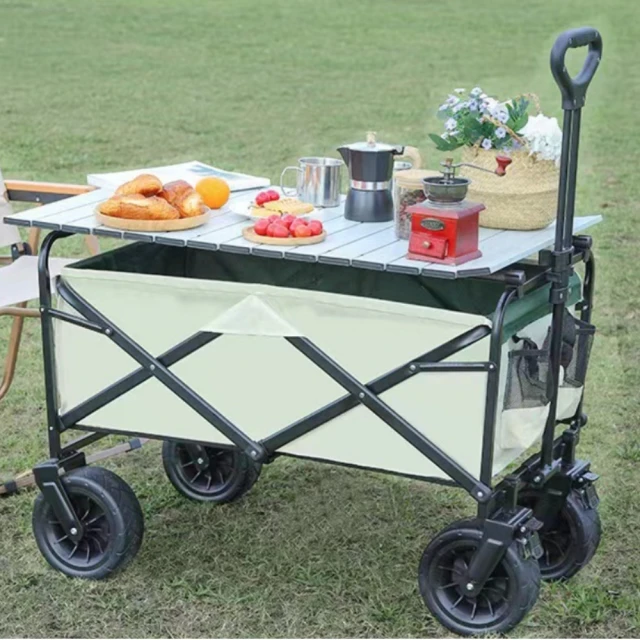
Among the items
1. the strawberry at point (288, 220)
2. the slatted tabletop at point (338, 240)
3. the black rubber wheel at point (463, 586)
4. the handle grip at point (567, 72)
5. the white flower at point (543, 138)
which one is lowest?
the black rubber wheel at point (463, 586)

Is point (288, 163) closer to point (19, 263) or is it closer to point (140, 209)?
point (19, 263)

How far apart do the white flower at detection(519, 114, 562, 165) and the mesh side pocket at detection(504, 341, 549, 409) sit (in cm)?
43

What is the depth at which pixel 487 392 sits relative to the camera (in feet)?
9.20

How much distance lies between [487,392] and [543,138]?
606 millimetres

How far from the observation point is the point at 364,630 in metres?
→ 3.09

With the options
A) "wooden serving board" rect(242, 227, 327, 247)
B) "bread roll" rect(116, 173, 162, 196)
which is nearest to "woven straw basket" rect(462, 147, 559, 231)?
"wooden serving board" rect(242, 227, 327, 247)

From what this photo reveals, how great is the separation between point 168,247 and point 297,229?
26.3 inches

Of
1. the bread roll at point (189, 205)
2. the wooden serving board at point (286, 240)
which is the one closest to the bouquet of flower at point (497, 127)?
the wooden serving board at point (286, 240)

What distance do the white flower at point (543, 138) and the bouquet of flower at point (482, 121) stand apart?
0.02 metres

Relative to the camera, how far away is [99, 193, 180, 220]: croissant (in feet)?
10.0

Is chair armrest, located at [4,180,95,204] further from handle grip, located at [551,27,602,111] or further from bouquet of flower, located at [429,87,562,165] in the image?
handle grip, located at [551,27,602,111]

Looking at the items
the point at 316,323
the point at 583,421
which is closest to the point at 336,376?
the point at 316,323

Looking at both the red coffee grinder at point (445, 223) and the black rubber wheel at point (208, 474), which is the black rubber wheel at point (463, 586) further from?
the black rubber wheel at point (208, 474)

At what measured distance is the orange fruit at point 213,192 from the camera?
332 centimetres
